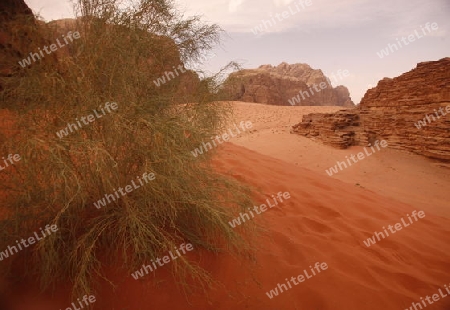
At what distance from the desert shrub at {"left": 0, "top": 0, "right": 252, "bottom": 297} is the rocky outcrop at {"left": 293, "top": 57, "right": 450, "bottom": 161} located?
33.9ft

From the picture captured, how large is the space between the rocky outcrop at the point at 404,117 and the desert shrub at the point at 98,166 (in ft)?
33.9

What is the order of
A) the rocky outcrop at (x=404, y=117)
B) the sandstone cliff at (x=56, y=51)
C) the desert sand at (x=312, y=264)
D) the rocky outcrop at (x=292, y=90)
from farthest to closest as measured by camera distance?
1. the rocky outcrop at (x=292, y=90)
2. the rocky outcrop at (x=404, y=117)
3. the sandstone cliff at (x=56, y=51)
4. the desert sand at (x=312, y=264)

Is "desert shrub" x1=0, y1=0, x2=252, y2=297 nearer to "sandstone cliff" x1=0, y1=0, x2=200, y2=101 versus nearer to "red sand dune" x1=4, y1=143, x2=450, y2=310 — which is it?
"sandstone cliff" x1=0, y1=0, x2=200, y2=101

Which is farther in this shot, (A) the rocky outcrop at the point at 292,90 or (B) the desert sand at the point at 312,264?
(A) the rocky outcrop at the point at 292,90

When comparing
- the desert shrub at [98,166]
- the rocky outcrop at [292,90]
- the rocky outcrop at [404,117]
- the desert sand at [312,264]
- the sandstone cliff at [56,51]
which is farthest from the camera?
the rocky outcrop at [292,90]

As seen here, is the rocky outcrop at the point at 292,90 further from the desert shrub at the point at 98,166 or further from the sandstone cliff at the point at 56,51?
the desert shrub at the point at 98,166

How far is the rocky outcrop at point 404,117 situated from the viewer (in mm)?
8945

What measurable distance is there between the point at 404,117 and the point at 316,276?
1042 cm

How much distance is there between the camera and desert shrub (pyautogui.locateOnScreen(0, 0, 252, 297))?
1854mm

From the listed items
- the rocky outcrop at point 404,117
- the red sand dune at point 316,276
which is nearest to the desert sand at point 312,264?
the red sand dune at point 316,276

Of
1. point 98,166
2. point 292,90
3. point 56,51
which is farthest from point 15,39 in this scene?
point 292,90

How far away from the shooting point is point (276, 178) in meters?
5.24

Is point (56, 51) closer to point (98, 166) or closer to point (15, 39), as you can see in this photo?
point (15, 39)

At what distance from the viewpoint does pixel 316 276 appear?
2.44m
